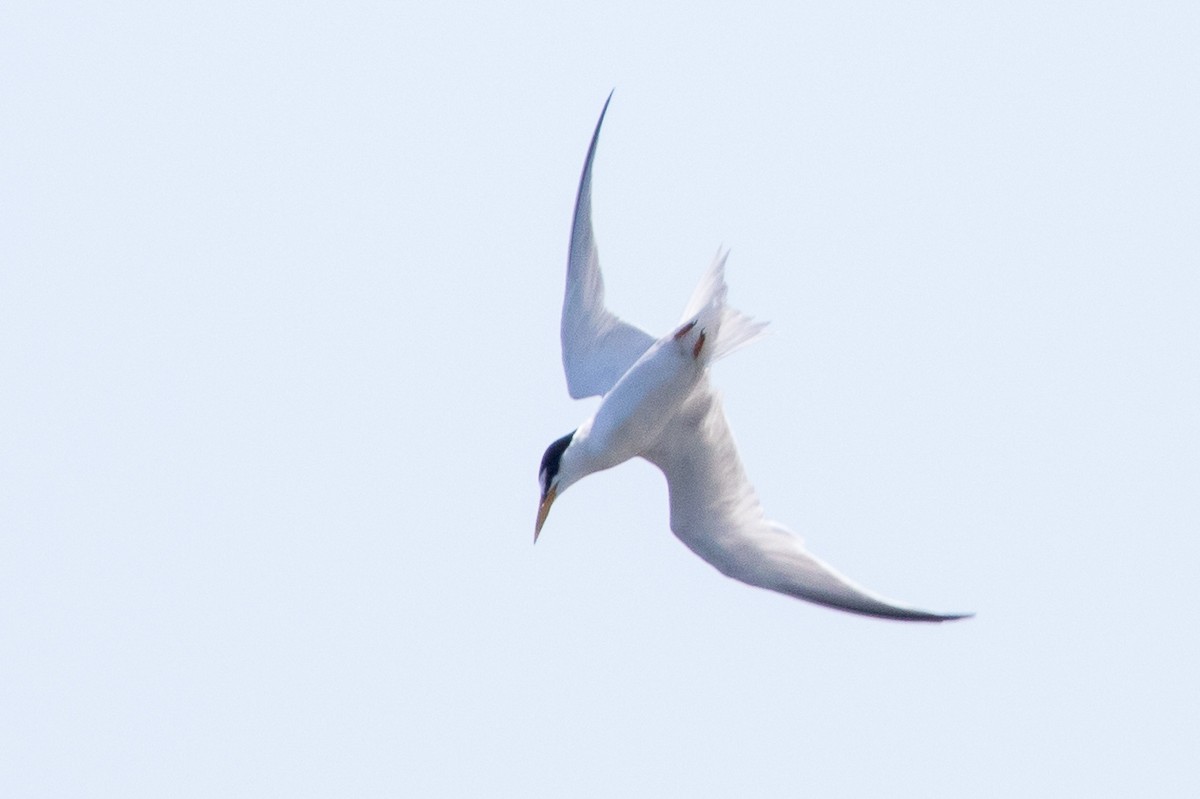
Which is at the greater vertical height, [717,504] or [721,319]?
[721,319]

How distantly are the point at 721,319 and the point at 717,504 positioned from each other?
44.9 inches

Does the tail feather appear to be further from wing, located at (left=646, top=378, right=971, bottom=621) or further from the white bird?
wing, located at (left=646, top=378, right=971, bottom=621)

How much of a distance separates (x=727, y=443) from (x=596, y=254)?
1279mm

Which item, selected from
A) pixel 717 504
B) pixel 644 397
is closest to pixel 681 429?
pixel 717 504

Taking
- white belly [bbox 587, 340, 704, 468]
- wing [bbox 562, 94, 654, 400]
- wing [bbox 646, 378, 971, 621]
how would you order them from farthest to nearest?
wing [bbox 646, 378, 971, 621] < wing [bbox 562, 94, 654, 400] < white belly [bbox 587, 340, 704, 468]

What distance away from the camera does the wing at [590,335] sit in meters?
9.10

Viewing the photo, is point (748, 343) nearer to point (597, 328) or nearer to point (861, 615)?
point (597, 328)

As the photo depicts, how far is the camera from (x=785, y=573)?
9141 mm

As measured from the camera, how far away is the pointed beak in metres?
9.26

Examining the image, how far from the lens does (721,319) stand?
8.90m

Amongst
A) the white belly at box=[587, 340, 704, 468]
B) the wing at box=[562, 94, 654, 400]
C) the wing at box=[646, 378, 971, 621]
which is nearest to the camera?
the white belly at box=[587, 340, 704, 468]

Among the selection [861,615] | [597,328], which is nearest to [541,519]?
[597,328]

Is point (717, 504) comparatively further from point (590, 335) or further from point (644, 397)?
point (590, 335)

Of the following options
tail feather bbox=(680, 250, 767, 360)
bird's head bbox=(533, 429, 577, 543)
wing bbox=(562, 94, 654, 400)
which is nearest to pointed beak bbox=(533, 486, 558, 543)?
bird's head bbox=(533, 429, 577, 543)
